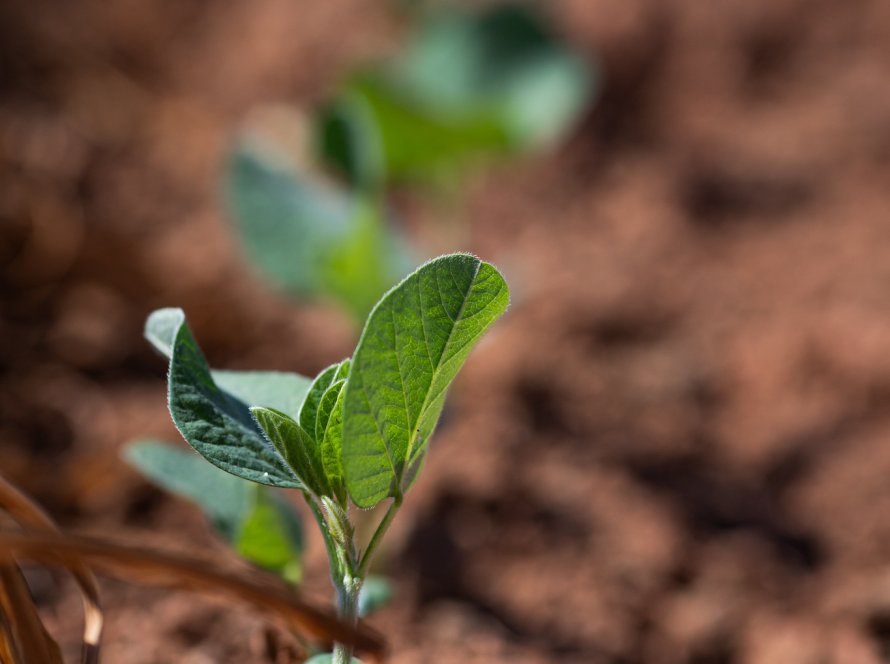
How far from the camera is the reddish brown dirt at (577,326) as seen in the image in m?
1.32

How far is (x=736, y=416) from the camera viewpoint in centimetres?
175

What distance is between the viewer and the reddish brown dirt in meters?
1.32

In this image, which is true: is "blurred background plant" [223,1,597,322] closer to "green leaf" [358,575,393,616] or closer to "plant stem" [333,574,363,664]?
"green leaf" [358,575,393,616]

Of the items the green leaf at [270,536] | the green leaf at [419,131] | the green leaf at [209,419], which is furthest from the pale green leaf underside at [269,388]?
the green leaf at [419,131]

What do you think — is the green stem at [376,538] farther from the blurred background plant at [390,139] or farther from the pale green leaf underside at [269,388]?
the blurred background plant at [390,139]

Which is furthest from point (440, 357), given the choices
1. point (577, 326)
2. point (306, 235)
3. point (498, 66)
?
point (498, 66)

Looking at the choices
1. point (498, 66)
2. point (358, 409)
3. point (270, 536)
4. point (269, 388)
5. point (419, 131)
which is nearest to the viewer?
point (358, 409)

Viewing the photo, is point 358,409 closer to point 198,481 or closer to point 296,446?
point 296,446

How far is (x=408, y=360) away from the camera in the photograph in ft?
2.42

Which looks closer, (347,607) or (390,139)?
(347,607)

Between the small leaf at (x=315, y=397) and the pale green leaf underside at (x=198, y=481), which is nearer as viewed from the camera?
the small leaf at (x=315, y=397)

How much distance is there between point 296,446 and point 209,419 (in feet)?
0.23

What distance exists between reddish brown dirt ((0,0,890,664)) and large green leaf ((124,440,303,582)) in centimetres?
10

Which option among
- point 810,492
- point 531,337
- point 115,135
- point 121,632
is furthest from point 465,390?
point 115,135
